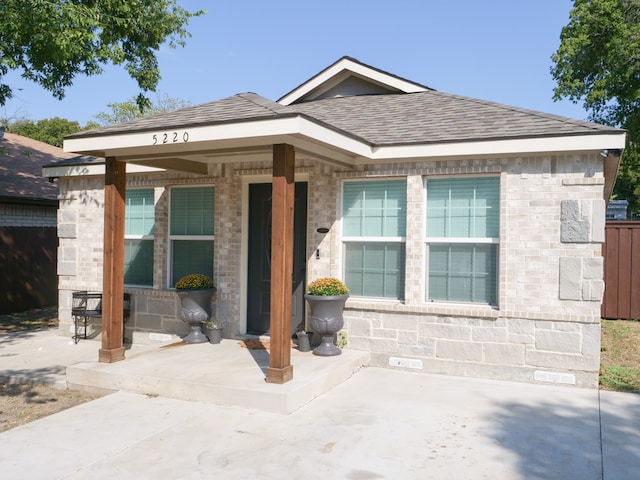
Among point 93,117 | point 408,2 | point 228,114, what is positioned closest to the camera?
point 228,114

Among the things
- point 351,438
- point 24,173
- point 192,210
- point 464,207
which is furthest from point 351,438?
point 24,173

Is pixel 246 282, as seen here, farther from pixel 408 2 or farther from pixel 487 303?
pixel 408 2

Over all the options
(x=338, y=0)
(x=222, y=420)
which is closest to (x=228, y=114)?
(x=222, y=420)

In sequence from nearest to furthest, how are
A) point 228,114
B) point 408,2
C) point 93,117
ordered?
point 228,114 < point 408,2 < point 93,117

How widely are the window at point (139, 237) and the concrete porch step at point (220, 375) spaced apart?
224cm

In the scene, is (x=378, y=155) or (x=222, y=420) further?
(x=378, y=155)

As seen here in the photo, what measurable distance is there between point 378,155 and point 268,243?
2.22m

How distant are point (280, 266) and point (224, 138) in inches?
57.9

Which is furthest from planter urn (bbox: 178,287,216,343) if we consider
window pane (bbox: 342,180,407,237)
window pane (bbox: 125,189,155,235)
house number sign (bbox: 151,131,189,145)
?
house number sign (bbox: 151,131,189,145)

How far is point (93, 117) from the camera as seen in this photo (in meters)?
37.7

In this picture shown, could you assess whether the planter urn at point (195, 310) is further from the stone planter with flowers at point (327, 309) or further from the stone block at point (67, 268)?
the stone block at point (67, 268)

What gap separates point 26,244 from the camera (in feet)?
44.0

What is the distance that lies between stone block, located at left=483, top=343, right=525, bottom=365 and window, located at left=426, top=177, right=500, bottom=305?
56 cm

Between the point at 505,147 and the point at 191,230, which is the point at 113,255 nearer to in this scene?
the point at 191,230
